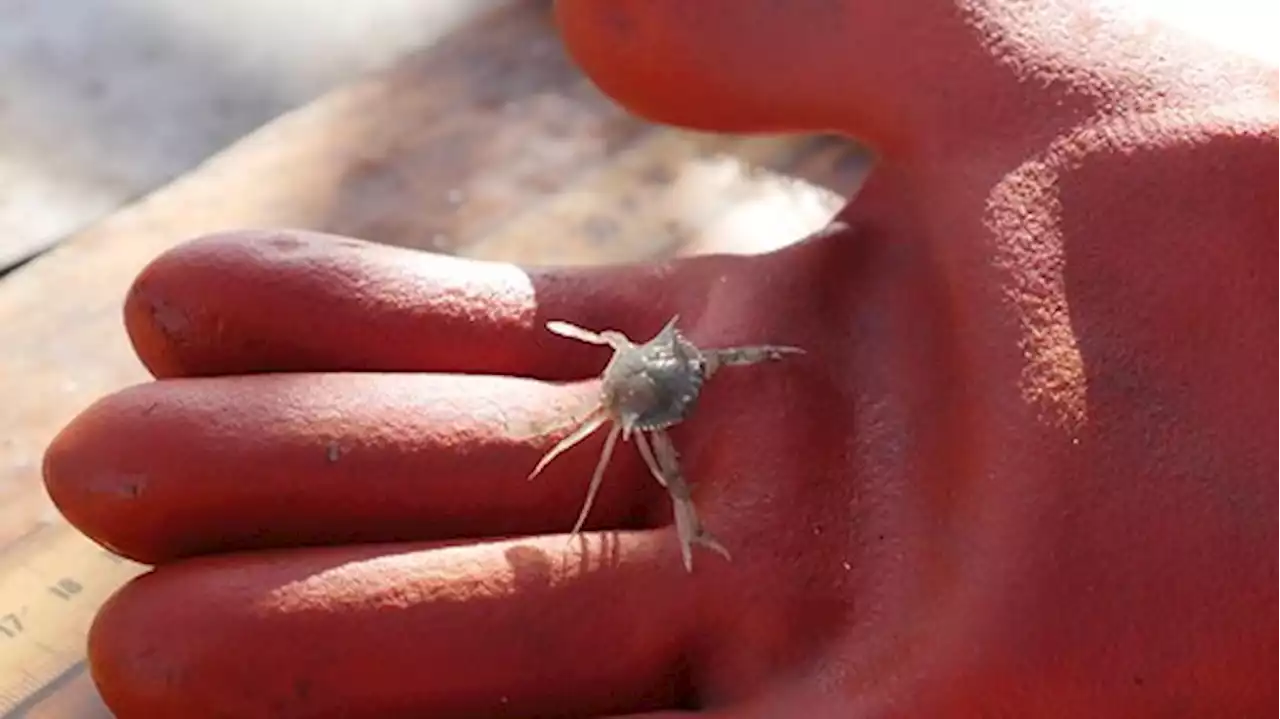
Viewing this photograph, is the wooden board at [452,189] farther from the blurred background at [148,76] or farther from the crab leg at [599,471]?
the crab leg at [599,471]

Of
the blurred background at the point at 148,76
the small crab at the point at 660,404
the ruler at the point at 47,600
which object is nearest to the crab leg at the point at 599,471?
the small crab at the point at 660,404

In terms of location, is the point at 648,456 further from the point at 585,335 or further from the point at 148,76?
the point at 148,76

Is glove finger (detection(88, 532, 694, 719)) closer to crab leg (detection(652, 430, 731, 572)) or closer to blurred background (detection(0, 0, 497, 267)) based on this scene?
crab leg (detection(652, 430, 731, 572))

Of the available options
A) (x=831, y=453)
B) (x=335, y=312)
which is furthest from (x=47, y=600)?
(x=831, y=453)

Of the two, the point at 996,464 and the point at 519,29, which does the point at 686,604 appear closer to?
the point at 996,464

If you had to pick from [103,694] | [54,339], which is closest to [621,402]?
[103,694]

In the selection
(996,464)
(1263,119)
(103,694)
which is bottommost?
(103,694)
